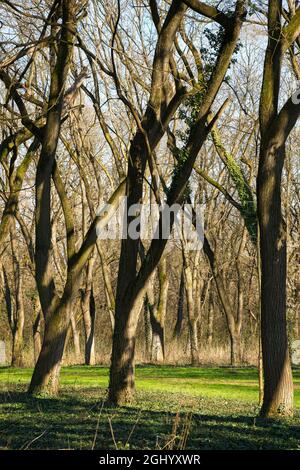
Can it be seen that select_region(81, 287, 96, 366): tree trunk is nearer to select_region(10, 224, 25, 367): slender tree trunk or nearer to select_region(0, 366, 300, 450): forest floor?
select_region(10, 224, 25, 367): slender tree trunk

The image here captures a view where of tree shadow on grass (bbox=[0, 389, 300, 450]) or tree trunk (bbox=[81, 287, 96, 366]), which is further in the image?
tree trunk (bbox=[81, 287, 96, 366])

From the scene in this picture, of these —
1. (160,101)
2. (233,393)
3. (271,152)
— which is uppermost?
(160,101)

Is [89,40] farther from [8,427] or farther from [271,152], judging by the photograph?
[8,427]

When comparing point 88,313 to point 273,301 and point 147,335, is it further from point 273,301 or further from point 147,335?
point 273,301

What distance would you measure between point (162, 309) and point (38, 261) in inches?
785

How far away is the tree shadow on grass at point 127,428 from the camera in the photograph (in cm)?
887

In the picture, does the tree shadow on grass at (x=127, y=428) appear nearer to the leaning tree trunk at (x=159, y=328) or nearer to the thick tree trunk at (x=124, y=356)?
the thick tree trunk at (x=124, y=356)

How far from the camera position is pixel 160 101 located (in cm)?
1509

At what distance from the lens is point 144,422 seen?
11242mm

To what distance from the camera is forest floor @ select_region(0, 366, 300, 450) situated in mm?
8984

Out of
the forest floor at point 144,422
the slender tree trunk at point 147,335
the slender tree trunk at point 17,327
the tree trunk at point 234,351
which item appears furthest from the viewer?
the slender tree trunk at point 147,335

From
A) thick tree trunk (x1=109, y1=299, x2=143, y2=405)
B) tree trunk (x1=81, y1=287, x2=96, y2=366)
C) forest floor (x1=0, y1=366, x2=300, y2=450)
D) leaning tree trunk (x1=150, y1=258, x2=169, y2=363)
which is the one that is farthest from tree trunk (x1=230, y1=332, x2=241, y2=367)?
thick tree trunk (x1=109, y1=299, x2=143, y2=405)

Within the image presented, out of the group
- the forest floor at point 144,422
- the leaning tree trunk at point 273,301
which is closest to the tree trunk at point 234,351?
the forest floor at point 144,422
